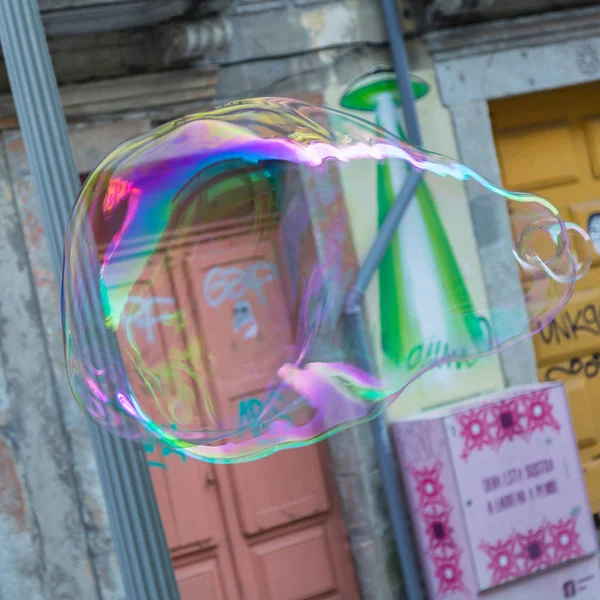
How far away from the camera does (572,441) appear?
5.00m

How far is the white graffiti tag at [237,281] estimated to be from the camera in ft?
8.69

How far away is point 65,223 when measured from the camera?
9.73 feet

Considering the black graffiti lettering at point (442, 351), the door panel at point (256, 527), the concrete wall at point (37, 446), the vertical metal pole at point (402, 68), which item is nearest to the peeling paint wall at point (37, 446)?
the concrete wall at point (37, 446)

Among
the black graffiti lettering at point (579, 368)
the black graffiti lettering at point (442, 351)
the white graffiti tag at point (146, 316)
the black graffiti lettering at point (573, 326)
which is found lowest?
the black graffiti lettering at point (579, 368)

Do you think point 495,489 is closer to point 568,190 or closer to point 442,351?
point 568,190

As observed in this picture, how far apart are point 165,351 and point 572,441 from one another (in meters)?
2.88

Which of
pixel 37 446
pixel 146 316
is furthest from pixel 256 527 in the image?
pixel 146 316

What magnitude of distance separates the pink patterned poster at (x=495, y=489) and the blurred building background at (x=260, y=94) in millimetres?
367

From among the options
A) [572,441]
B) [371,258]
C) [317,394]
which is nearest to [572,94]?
[572,441]

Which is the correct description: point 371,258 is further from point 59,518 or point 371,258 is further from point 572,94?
point 572,94

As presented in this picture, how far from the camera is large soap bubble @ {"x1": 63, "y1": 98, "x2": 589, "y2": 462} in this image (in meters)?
2.58

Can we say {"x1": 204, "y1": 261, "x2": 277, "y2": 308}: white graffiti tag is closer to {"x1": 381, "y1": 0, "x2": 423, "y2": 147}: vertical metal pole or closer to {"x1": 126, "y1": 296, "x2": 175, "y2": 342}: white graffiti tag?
{"x1": 126, "y1": 296, "x2": 175, "y2": 342}: white graffiti tag

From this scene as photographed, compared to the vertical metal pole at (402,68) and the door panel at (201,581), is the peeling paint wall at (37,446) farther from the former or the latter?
the vertical metal pole at (402,68)

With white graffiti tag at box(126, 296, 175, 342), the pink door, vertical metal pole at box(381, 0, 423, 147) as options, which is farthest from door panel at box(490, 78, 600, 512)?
white graffiti tag at box(126, 296, 175, 342)
